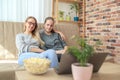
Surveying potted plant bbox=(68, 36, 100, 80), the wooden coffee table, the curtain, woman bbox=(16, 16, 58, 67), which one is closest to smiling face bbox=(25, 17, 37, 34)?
woman bbox=(16, 16, 58, 67)

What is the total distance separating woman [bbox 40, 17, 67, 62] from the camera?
2328 mm

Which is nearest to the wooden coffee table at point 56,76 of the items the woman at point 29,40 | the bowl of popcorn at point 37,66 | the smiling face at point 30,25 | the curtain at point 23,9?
the bowl of popcorn at point 37,66

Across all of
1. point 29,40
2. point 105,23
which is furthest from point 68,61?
point 105,23

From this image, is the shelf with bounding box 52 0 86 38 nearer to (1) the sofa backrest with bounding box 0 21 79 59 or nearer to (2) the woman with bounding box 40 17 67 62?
(2) the woman with bounding box 40 17 67 62

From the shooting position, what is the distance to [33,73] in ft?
3.81

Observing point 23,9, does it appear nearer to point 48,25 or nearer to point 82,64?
point 48,25

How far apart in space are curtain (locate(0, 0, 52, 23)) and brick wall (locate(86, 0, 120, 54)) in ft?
2.66

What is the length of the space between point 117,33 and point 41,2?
152 centimetres

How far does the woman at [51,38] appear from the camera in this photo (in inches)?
91.7

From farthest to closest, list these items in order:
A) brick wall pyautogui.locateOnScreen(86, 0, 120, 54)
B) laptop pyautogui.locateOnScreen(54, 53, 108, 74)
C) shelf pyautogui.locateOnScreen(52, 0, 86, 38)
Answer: shelf pyautogui.locateOnScreen(52, 0, 86, 38)
brick wall pyautogui.locateOnScreen(86, 0, 120, 54)
laptop pyautogui.locateOnScreen(54, 53, 108, 74)

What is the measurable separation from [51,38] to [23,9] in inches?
41.9

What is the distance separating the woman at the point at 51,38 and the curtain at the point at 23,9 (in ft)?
2.91

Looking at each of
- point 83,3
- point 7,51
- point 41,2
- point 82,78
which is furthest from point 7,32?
point 83,3

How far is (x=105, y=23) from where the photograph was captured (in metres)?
2.85
